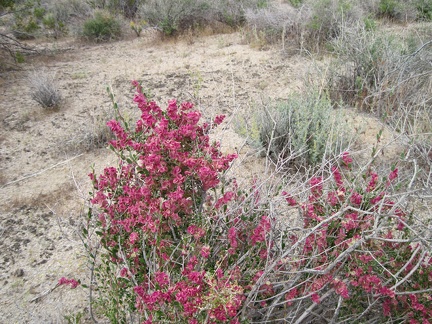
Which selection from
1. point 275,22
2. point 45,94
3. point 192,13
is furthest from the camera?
point 192,13

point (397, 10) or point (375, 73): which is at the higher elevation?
point (397, 10)

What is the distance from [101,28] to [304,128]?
7244 mm

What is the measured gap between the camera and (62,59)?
740cm

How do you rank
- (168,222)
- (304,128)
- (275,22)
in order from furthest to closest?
(275,22)
(304,128)
(168,222)

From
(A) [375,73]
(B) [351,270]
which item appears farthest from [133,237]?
(A) [375,73]

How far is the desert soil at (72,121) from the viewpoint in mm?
2598

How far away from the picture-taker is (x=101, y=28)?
8.77 meters

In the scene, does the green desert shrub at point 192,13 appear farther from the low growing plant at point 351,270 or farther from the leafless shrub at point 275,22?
the low growing plant at point 351,270

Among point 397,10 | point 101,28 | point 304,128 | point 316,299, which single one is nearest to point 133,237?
point 316,299

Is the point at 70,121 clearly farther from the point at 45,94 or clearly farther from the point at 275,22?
the point at 275,22

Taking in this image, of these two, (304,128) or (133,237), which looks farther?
(304,128)

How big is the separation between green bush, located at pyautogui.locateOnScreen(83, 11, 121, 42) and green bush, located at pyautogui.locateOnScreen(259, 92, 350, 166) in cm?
644

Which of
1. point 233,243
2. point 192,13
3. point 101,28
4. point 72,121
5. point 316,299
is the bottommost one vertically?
point 72,121

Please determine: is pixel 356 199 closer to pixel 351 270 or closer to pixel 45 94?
pixel 351 270
